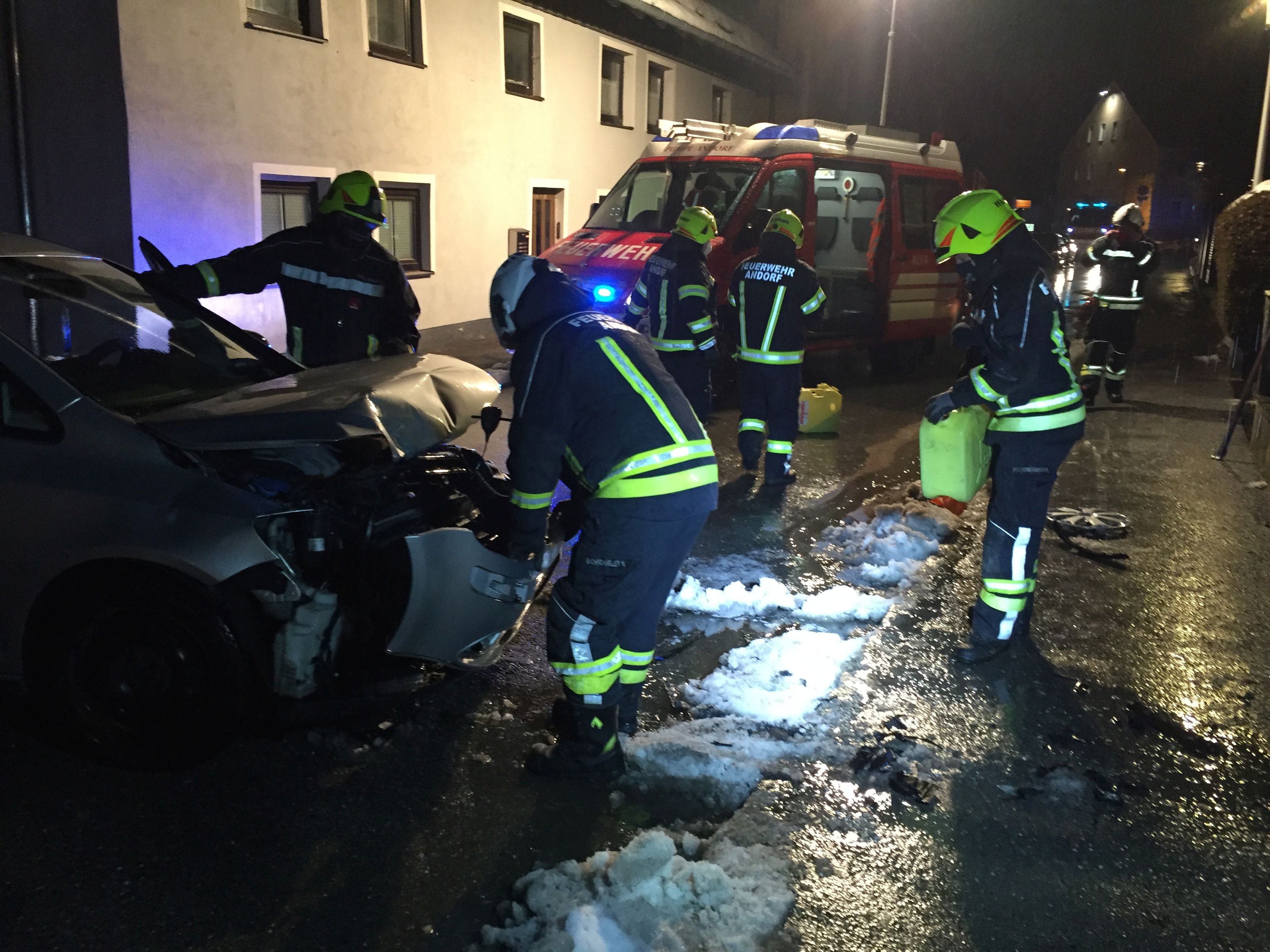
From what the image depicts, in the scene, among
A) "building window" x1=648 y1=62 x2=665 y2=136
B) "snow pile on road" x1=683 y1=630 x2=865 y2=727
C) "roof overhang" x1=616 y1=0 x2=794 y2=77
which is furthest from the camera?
"building window" x1=648 y1=62 x2=665 y2=136

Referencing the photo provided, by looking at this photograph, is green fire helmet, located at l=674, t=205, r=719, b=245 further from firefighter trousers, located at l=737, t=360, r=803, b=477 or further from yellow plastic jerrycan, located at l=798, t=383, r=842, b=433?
yellow plastic jerrycan, located at l=798, t=383, r=842, b=433

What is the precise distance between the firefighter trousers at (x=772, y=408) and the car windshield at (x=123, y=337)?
3.69 meters

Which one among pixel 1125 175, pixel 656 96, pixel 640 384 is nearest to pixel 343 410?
pixel 640 384

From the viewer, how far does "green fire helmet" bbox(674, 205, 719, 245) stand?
7008mm

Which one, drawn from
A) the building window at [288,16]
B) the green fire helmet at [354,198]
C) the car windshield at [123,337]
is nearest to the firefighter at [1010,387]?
the green fire helmet at [354,198]

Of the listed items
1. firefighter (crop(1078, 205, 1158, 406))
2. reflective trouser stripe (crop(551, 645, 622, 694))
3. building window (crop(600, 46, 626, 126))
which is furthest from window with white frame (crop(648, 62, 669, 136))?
reflective trouser stripe (crop(551, 645, 622, 694))

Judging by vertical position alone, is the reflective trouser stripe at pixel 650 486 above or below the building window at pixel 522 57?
below

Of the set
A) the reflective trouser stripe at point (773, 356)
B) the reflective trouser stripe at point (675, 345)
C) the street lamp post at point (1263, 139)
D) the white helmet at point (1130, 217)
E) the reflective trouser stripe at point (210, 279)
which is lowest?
the reflective trouser stripe at point (773, 356)

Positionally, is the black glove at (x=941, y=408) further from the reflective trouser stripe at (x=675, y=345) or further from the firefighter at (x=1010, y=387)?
the reflective trouser stripe at (x=675, y=345)

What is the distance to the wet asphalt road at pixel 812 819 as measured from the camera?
8.90ft

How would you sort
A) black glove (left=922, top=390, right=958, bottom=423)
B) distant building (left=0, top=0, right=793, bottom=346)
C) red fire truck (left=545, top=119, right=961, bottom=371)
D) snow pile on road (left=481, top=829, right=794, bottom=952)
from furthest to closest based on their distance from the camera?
red fire truck (left=545, top=119, right=961, bottom=371)
distant building (left=0, top=0, right=793, bottom=346)
black glove (left=922, top=390, right=958, bottom=423)
snow pile on road (left=481, top=829, right=794, bottom=952)

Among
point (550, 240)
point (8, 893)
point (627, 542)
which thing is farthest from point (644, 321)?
point (550, 240)

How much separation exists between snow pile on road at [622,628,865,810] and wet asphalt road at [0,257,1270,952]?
0.13 m

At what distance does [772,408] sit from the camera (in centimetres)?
716
